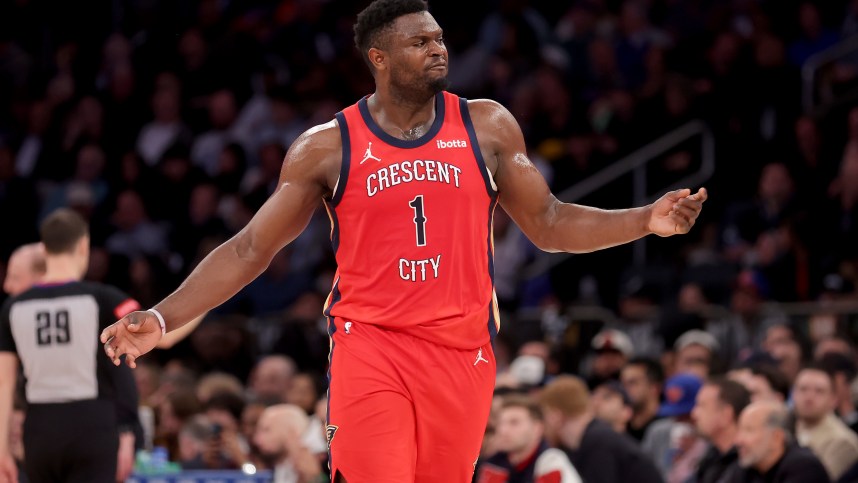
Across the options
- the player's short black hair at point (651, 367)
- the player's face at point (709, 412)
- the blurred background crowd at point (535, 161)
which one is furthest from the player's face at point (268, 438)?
the player's short black hair at point (651, 367)

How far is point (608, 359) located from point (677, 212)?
7.10 m

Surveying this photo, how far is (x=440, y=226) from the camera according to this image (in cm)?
543

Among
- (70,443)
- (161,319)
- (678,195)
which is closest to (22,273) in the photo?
(70,443)

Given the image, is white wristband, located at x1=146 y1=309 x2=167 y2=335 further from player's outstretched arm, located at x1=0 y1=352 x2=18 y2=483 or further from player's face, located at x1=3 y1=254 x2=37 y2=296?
player's face, located at x1=3 y1=254 x2=37 y2=296

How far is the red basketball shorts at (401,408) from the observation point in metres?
5.29

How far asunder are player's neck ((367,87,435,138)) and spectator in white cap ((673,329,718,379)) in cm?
596

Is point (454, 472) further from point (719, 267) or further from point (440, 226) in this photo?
point (719, 267)

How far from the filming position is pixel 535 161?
49.5ft

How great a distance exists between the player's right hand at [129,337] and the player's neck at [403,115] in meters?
1.17

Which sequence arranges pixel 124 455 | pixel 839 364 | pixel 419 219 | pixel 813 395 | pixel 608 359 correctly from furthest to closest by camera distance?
pixel 608 359
pixel 839 364
pixel 813 395
pixel 124 455
pixel 419 219

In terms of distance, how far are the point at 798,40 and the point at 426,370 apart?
11.1m

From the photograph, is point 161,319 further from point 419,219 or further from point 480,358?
point 480,358

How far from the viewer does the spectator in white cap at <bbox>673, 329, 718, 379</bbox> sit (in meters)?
11.4

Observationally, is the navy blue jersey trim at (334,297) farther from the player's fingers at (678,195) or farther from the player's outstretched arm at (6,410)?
the player's outstretched arm at (6,410)
